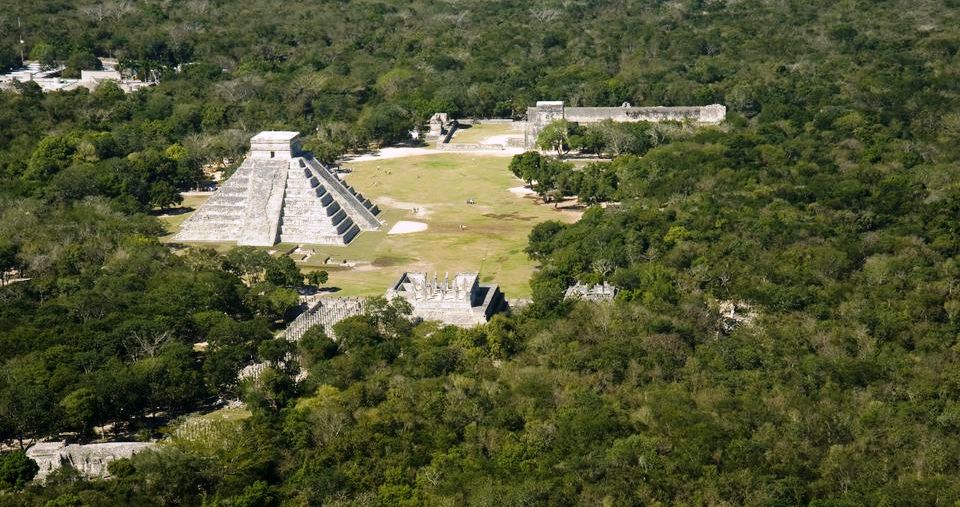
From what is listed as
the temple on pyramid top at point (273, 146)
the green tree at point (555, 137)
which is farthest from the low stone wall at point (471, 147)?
the temple on pyramid top at point (273, 146)

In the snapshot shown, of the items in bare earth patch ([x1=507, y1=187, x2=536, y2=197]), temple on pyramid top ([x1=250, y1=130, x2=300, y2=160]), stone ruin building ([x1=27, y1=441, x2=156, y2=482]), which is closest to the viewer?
stone ruin building ([x1=27, y1=441, x2=156, y2=482])

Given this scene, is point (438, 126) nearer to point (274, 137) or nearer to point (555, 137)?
point (555, 137)

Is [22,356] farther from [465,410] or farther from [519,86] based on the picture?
[519,86]

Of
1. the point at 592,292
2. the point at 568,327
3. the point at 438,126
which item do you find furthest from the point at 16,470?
the point at 438,126

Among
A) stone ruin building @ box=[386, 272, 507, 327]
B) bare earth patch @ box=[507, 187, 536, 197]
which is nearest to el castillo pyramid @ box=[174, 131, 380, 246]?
bare earth patch @ box=[507, 187, 536, 197]

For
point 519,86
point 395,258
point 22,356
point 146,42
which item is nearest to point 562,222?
point 395,258

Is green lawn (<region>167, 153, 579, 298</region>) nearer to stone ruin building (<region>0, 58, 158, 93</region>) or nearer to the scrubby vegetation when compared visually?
the scrubby vegetation
